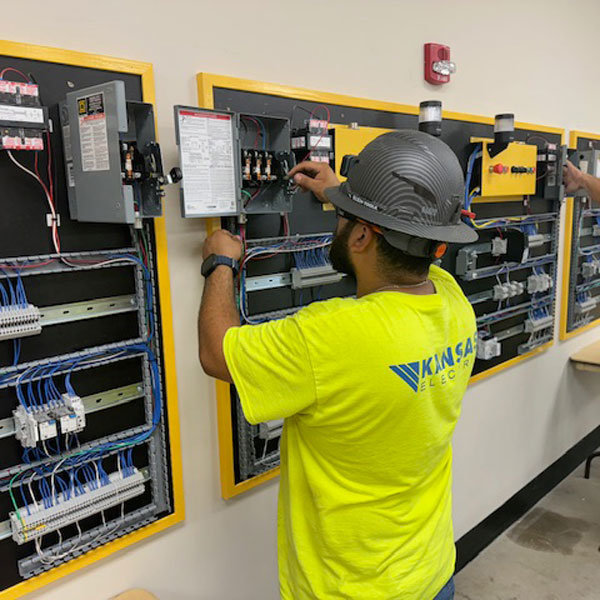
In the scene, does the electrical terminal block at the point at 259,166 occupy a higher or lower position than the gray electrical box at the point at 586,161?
lower


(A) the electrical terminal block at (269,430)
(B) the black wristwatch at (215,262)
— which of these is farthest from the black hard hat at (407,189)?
(A) the electrical terminal block at (269,430)

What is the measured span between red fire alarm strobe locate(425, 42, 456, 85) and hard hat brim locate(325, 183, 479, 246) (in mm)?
1276

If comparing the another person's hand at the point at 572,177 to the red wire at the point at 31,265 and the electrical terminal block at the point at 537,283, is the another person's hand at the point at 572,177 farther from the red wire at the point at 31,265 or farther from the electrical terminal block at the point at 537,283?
Answer: the red wire at the point at 31,265

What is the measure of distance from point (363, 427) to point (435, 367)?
20cm

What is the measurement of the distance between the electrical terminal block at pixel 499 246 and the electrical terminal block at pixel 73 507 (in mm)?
1868

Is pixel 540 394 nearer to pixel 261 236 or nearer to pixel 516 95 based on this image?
pixel 516 95

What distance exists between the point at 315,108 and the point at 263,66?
0.23 m

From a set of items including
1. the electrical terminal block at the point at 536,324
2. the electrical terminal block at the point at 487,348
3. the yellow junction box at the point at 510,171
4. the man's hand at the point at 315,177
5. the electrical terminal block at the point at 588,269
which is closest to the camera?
the man's hand at the point at 315,177

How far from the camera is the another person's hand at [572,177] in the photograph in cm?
287

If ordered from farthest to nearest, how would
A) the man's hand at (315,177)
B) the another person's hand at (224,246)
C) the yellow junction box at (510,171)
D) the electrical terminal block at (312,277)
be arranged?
the yellow junction box at (510,171) < the electrical terminal block at (312,277) < the man's hand at (315,177) < the another person's hand at (224,246)

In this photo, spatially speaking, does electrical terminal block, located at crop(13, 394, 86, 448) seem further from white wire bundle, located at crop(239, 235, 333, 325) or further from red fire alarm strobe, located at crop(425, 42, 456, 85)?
red fire alarm strobe, located at crop(425, 42, 456, 85)

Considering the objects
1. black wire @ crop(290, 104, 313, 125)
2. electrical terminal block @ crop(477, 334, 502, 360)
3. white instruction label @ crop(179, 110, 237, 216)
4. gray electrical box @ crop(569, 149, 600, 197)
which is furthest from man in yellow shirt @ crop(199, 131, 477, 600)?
gray electrical box @ crop(569, 149, 600, 197)

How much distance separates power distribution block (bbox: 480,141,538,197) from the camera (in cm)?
248

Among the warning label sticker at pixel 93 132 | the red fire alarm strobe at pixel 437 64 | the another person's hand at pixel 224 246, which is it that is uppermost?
the red fire alarm strobe at pixel 437 64
